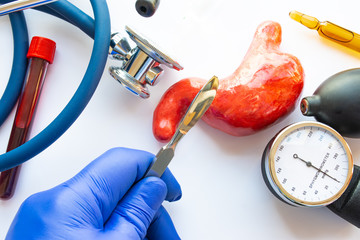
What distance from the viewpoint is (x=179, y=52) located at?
0.85 m

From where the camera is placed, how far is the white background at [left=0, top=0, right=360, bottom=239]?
81 cm

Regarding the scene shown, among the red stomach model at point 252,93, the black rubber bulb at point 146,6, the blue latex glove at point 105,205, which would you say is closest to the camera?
the black rubber bulb at point 146,6

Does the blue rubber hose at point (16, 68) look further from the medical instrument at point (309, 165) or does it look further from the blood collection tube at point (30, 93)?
the medical instrument at point (309, 165)

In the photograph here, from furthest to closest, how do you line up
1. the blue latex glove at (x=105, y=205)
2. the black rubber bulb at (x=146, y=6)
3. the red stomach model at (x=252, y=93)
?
the red stomach model at (x=252, y=93) < the blue latex glove at (x=105, y=205) < the black rubber bulb at (x=146, y=6)

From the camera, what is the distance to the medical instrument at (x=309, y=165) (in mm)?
Answer: 712

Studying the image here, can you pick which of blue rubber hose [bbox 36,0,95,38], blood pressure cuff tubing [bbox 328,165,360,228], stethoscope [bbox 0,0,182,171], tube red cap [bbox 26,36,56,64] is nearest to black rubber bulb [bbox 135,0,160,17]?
stethoscope [bbox 0,0,182,171]

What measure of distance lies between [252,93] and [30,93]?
0.57 m

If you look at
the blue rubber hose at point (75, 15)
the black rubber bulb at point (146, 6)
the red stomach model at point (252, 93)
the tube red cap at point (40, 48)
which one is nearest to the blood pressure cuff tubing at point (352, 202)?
the red stomach model at point (252, 93)

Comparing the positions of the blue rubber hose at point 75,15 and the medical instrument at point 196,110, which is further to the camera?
the blue rubber hose at point 75,15

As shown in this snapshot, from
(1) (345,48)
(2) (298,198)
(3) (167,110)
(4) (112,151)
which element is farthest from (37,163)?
(1) (345,48)

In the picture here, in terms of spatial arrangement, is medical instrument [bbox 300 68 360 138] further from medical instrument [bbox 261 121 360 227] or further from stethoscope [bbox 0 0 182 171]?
stethoscope [bbox 0 0 182 171]

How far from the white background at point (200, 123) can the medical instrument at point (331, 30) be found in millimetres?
27

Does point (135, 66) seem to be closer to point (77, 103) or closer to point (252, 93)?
point (77, 103)

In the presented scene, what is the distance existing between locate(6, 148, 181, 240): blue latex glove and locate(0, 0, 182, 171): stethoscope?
108 millimetres
